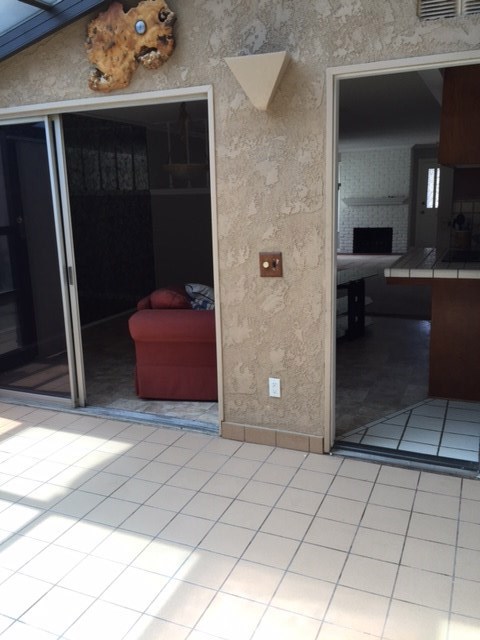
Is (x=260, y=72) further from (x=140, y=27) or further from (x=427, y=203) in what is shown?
(x=427, y=203)

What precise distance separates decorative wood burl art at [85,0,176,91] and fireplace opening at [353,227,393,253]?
947cm

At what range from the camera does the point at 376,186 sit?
11922 millimetres

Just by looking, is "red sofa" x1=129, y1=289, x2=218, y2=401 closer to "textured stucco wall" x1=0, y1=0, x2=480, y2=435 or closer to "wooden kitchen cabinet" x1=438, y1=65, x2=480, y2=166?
"textured stucco wall" x1=0, y1=0, x2=480, y2=435

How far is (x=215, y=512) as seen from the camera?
2605 mm

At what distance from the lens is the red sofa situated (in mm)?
3826

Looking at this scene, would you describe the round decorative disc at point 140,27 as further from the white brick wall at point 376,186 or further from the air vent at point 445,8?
the white brick wall at point 376,186

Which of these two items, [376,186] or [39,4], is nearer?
[39,4]

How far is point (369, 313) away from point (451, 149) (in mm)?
3064

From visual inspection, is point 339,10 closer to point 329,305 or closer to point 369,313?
point 329,305

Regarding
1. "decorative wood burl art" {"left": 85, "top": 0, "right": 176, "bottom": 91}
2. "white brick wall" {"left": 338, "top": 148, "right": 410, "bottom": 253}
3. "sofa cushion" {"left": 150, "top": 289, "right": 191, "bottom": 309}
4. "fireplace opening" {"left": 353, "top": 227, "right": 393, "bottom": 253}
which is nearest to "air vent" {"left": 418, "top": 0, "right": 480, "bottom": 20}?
"decorative wood burl art" {"left": 85, "top": 0, "right": 176, "bottom": 91}

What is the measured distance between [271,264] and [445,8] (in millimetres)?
1416

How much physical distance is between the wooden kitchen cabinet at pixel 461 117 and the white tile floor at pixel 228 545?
206 cm

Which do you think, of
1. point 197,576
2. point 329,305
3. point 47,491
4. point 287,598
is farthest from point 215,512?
point 329,305

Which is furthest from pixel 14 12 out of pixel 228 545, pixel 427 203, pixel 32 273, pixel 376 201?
pixel 427 203
